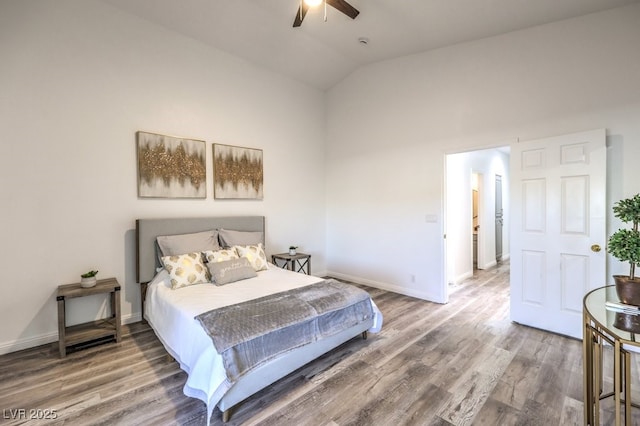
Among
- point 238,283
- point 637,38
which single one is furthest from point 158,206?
point 637,38

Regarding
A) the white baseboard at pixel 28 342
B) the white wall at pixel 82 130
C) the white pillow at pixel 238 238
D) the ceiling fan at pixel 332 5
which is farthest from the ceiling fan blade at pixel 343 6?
the white baseboard at pixel 28 342

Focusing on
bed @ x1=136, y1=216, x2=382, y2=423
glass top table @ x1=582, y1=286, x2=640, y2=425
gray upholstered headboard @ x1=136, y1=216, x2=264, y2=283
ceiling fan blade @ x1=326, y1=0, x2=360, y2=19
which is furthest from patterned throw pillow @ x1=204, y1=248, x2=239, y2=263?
glass top table @ x1=582, y1=286, x2=640, y2=425

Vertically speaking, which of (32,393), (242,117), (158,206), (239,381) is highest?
(242,117)

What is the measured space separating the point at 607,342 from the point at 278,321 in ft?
6.58

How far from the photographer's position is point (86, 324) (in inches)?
125

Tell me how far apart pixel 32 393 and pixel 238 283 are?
1745mm

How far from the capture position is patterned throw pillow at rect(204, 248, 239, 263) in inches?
134

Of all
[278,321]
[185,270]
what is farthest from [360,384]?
[185,270]

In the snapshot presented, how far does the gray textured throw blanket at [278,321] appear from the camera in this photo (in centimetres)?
202

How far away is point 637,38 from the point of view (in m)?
2.77

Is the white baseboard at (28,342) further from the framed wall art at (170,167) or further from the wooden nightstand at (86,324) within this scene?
the framed wall art at (170,167)

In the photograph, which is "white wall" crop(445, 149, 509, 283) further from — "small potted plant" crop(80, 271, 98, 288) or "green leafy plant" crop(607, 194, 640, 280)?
"small potted plant" crop(80, 271, 98, 288)

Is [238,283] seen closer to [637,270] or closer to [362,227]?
[362,227]

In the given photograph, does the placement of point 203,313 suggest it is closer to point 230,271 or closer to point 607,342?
point 230,271
